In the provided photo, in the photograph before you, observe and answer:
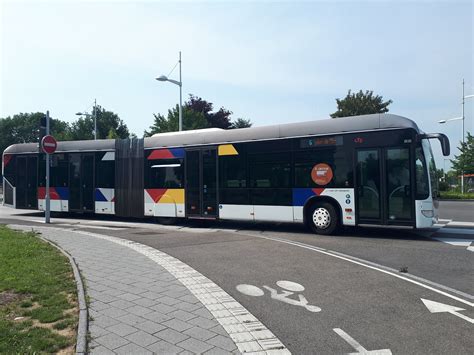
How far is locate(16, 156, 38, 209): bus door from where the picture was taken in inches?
672

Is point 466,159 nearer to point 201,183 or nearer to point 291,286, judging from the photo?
point 201,183

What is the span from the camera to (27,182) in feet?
56.4

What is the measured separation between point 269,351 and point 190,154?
10.4m

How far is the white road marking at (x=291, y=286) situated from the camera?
5.94m

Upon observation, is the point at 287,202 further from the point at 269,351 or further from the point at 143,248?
the point at 269,351

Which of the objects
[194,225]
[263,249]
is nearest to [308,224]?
[263,249]

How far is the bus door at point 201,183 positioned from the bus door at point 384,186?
4.82 metres

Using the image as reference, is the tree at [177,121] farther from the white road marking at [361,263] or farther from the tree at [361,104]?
the white road marking at [361,263]

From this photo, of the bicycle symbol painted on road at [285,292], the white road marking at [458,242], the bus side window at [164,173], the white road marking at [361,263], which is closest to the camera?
the bicycle symbol painted on road at [285,292]

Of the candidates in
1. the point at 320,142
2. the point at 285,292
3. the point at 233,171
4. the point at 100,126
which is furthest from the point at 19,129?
the point at 285,292

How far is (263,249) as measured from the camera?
914cm

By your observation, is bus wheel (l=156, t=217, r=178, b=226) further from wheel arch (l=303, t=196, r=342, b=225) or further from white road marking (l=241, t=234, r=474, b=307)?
wheel arch (l=303, t=196, r=342, b=225)

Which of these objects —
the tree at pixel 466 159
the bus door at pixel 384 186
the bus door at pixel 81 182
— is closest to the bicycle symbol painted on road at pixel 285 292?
the bus door at pixel 384 186

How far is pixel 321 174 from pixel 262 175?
193cm
